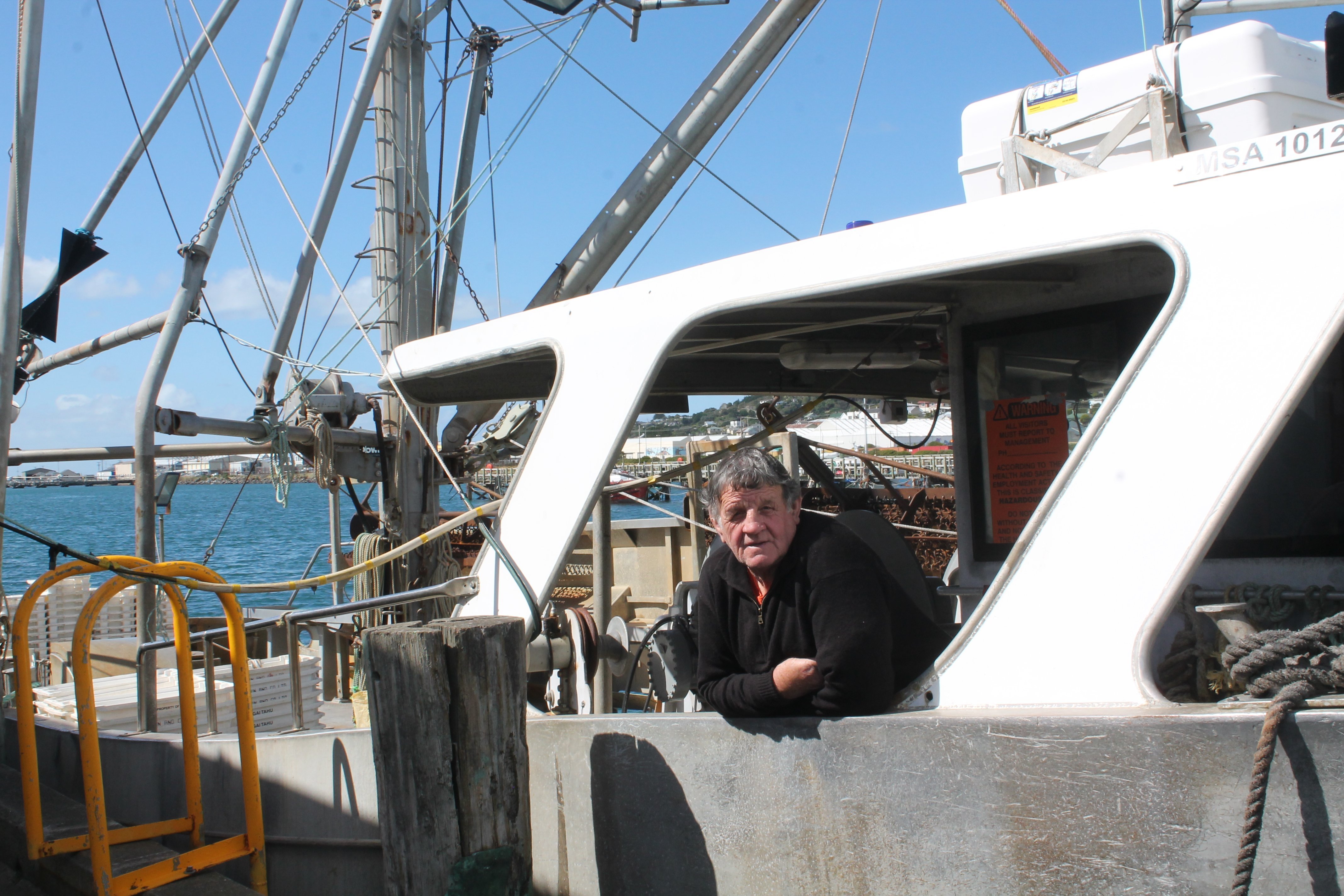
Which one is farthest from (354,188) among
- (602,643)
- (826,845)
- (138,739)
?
(826,845)

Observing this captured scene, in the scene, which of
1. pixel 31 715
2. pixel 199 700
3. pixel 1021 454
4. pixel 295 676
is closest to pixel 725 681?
pixel 1021 454

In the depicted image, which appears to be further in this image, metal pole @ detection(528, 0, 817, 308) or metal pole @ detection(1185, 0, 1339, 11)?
metal pole @ detection(528, 0, 817, 308)

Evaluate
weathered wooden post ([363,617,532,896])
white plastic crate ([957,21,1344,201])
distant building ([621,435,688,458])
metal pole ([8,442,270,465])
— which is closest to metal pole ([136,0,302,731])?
metal pole ([8,442,270,465])

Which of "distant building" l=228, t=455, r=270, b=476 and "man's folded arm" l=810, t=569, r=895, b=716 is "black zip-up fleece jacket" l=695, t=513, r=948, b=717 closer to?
"man's folded arm" l=810, t=569, r=895, b=716

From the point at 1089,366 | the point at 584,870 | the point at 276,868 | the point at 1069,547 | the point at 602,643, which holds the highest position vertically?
the point at 1089,366

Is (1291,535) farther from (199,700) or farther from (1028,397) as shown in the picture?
(199,700)

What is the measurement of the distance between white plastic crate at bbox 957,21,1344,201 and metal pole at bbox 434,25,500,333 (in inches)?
265

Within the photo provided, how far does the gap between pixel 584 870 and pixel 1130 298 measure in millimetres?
2623

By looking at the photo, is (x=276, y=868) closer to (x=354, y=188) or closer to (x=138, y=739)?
(x=138, y=739)

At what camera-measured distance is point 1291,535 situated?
9.72ft

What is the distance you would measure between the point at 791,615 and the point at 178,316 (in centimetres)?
787

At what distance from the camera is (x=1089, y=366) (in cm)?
367

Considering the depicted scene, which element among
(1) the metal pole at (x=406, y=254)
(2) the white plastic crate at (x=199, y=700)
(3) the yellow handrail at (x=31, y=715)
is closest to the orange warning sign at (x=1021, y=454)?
(3) the yellow handrail at (x=31, y=715)

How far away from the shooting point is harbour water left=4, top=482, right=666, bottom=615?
28094 mm
